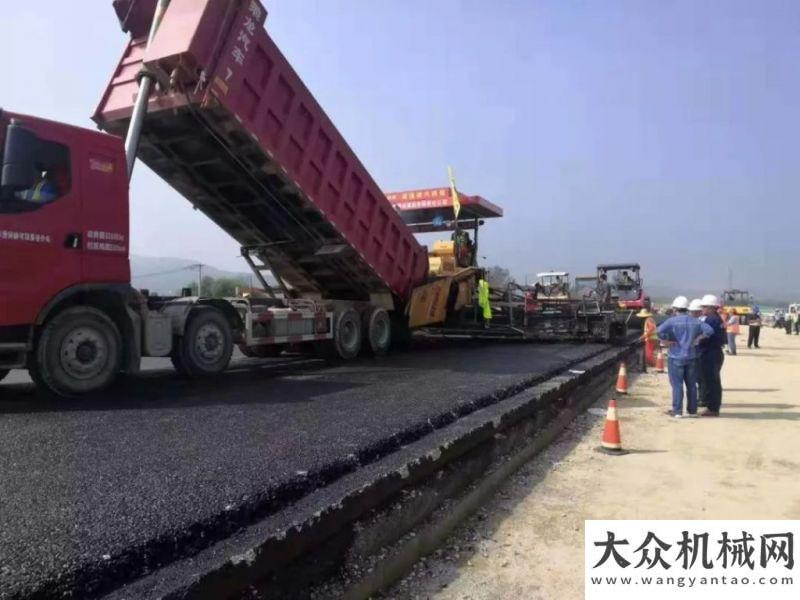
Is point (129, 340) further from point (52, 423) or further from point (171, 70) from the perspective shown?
point (171, 70)

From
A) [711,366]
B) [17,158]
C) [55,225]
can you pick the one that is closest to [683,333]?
[711,366]

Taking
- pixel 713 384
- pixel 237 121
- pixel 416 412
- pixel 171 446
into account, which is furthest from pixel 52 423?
pixel 713 384

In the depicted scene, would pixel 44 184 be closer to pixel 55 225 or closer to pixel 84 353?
pixel 55 225

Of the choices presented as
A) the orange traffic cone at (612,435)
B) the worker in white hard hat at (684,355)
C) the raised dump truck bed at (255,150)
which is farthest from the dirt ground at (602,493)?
the raised dump truck bed at (255,150)

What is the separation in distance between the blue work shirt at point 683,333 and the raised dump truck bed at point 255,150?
13.4ft

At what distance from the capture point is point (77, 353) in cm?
521

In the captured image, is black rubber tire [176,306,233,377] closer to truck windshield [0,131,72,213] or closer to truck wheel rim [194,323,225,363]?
truck wheel rim [194,323,225,363]

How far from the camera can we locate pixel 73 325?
17.0ft

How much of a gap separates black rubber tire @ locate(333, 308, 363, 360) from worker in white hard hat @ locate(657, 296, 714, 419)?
4305 mm

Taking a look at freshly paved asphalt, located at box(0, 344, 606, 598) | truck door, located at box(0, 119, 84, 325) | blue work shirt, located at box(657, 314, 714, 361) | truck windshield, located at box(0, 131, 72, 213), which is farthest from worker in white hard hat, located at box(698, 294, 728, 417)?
truck windshield, located at box(0, 131, 72, 213)

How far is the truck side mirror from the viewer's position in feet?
14.8

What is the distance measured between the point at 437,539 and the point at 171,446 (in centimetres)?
166

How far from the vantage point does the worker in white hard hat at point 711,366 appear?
7207 millimetres

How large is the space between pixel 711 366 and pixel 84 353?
685 centimetres
